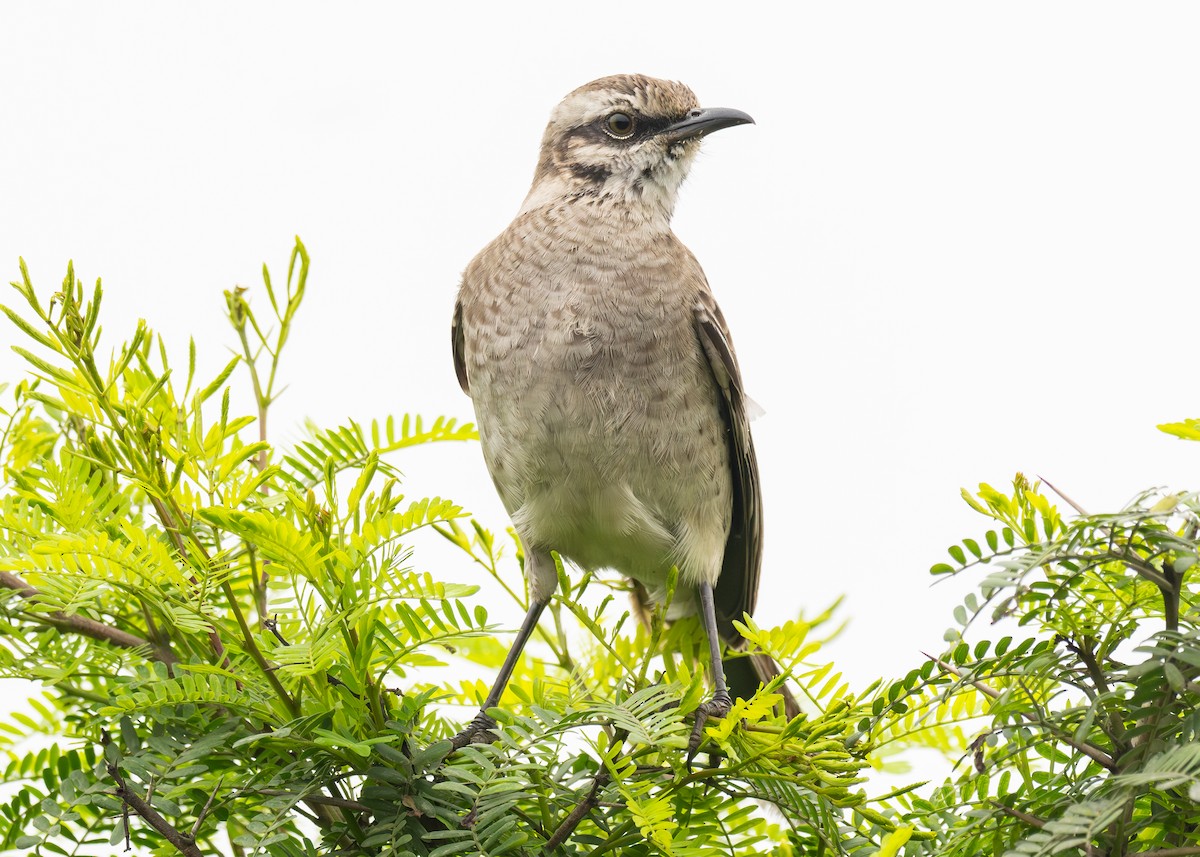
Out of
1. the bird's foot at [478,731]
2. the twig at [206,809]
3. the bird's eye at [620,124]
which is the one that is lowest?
the bird's foot at [478,731]

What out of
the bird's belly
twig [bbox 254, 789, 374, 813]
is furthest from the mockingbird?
twig [bbox 254, 789, 374, 813]

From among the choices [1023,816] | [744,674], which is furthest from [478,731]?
[1023,816]

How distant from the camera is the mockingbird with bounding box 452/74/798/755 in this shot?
300cm

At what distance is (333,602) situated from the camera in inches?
67.5

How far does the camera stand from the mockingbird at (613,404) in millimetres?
2996

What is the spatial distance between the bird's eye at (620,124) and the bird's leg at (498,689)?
5.00 ft

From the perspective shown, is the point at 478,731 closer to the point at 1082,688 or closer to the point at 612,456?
the point at 612,456

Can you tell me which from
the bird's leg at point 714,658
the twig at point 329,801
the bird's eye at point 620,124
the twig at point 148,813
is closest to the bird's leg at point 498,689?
the bird's leg at point 714,658

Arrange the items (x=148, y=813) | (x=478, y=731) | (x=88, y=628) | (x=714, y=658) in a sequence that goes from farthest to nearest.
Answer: (x=714, y=658) < (x=478, y=731) < (x=88, y=628) < (x=148, y=813)

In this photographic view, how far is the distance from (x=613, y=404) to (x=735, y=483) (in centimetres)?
56

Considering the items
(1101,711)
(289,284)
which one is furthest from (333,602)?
(1101,711)

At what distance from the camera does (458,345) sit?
3607 mm

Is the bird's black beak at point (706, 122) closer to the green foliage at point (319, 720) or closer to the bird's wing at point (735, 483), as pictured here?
the bird's wing at point (735, 483)

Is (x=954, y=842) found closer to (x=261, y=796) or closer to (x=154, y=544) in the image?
(x=261, y=796)
